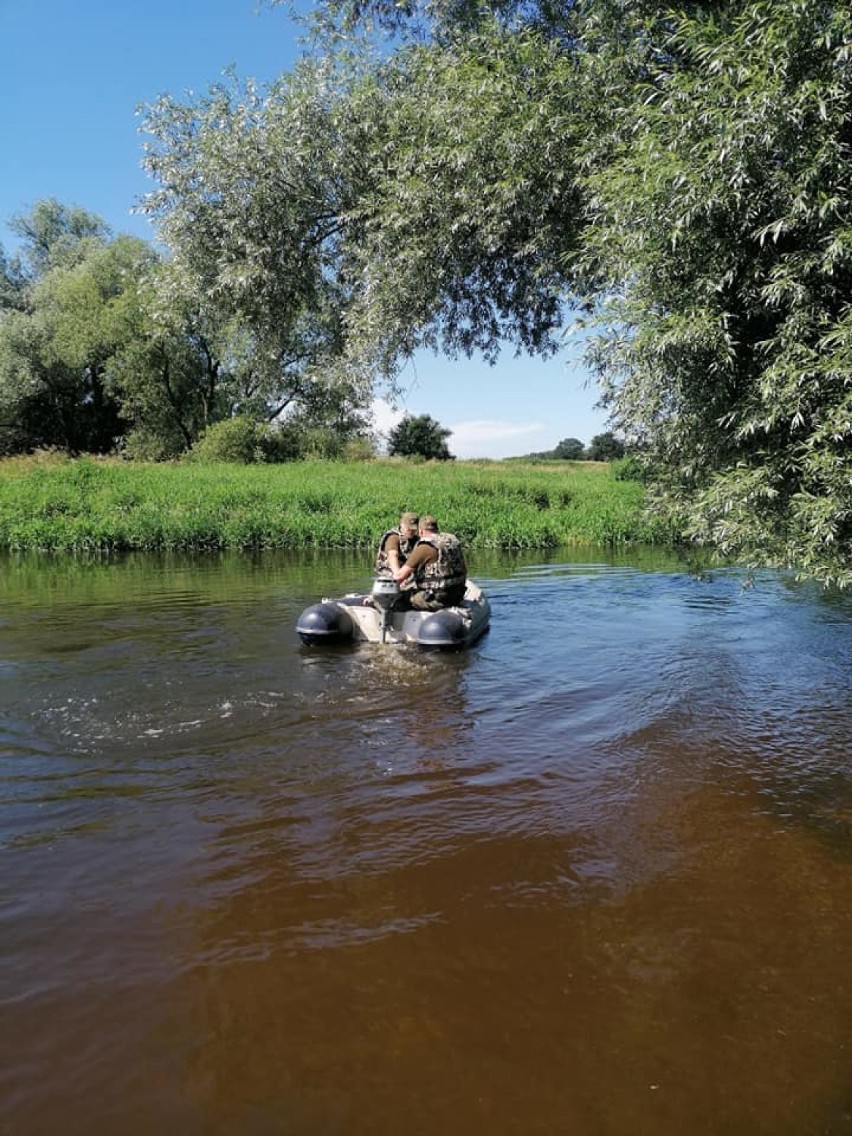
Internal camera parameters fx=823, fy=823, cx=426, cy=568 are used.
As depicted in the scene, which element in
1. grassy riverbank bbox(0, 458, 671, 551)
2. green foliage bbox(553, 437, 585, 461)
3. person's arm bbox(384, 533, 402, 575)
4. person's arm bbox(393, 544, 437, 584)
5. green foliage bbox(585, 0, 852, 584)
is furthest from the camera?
green foliage bbox(553, 437, 585, 461)

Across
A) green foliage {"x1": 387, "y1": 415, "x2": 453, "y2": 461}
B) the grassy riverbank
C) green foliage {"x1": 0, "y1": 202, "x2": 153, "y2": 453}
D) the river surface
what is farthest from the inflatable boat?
green foliage {"x1": 387, "y1": 415, "x2": 453, "y2": 461}

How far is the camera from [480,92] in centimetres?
844

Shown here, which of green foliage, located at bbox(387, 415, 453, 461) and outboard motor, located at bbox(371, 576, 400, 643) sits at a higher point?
green foliage, located at bbox(387, 415, 453, 461)

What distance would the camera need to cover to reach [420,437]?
74.6 meters

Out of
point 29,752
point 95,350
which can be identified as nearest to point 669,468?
point 29,752

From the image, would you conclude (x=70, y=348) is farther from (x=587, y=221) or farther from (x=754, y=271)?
(x=754, y=271)

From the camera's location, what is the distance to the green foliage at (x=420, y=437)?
72188mm

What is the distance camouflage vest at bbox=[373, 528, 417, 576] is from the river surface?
89.9 inches

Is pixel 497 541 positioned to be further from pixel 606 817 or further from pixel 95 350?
pixel 95 350

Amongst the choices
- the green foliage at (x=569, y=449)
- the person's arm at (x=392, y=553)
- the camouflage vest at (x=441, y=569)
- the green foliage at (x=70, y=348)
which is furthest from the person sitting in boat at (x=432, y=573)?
the green foliage at (x=569, y=449)

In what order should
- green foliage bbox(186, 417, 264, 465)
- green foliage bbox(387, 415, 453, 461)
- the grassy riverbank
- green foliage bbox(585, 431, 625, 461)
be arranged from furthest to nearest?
green foliage bbox(387, 415, 453, 461), green foliage bbox(186, 417, 264, 465), the grassy riverbank, green foliage bbox(585, 431, 625, 461)

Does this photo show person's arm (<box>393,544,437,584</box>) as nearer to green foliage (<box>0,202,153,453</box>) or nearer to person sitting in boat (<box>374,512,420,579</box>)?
person sitting in boat (<box>374,512,420,579</box>)

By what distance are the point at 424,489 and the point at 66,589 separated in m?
16.1

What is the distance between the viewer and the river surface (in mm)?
3096
